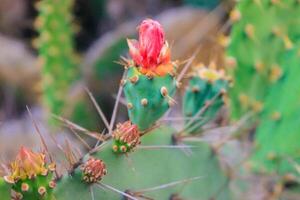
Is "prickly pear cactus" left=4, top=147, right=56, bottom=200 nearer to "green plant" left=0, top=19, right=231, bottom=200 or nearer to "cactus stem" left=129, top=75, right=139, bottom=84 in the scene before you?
"green plant" left=0, top=19, right=231, bottom=200

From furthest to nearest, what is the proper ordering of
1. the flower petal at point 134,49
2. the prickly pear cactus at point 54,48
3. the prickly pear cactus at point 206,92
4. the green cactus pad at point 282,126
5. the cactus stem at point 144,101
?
the prickly pear cactus at point 54,48 < the green cactus pad at point 282,126 < the prickly pear cactus at point 206,92 < the cactus stem at point 144,101 < the flower petal at point 134,49

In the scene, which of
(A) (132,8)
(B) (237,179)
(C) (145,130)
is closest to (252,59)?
(B) (237,179)

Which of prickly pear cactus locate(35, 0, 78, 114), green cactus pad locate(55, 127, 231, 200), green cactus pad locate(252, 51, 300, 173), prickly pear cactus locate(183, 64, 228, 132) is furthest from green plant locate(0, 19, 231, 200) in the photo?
prickly pear cactus locate(35, 0, 78, 114)

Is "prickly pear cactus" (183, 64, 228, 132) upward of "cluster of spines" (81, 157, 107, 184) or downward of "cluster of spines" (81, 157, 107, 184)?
downward

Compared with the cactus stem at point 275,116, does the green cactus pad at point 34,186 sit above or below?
above

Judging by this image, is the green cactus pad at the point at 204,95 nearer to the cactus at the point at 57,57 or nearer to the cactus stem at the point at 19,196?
the cactus stem at the point at 19,196

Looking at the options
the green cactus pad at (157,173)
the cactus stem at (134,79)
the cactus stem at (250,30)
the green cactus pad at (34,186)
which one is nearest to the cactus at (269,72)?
the cactus stem at (250,30)

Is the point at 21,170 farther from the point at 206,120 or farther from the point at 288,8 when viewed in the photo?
the point at 288,8
